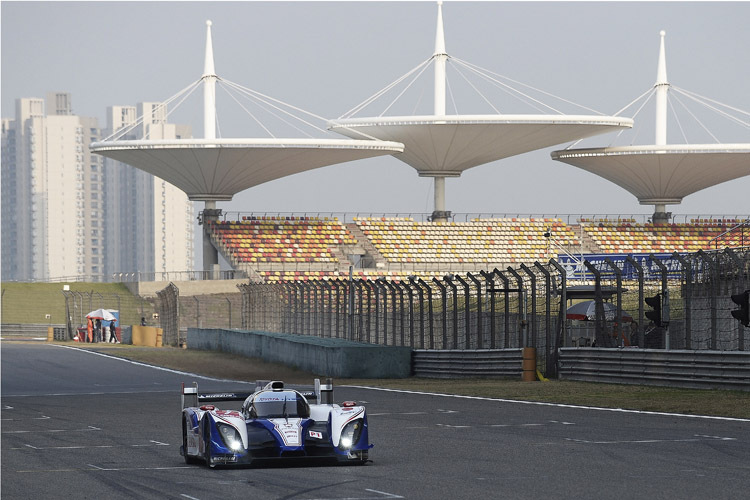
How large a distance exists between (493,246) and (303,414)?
69.6 metres

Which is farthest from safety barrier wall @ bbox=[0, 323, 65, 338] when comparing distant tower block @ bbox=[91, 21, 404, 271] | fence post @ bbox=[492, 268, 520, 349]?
fence post @ bbox=[492, 268, 520, 349]

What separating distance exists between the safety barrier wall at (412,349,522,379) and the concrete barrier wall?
52cm

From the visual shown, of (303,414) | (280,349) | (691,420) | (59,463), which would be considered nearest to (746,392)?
(691,420)

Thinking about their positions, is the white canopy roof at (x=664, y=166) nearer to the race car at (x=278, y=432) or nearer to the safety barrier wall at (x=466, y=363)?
the safety barrier wall at (x=466, y=363)

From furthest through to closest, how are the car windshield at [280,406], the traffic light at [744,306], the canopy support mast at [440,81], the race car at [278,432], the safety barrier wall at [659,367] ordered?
the canopy support mast at [440,81]
the safety barrier wall at [659,367]
the traffic light at [744,306]
the car windshield at [280,406]
the race car at [278,432]

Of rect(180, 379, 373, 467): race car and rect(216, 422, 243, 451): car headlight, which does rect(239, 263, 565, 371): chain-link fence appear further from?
rect(216, 422, 243, 451): car headlight

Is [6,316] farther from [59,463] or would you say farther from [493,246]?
[59,463]

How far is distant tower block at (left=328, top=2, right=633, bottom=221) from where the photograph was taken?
78812 mm

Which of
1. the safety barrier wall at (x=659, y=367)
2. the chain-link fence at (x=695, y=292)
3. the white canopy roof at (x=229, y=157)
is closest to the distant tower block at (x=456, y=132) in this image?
the white canopy roof at (x=229, y=157)

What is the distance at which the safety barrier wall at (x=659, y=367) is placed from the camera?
21.9 meters

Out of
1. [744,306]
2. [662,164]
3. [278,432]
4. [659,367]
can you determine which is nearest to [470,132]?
[662,164]

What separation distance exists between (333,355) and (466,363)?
4404 mm

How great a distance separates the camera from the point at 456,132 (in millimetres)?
81562

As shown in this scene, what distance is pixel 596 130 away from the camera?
8081 centimetres
